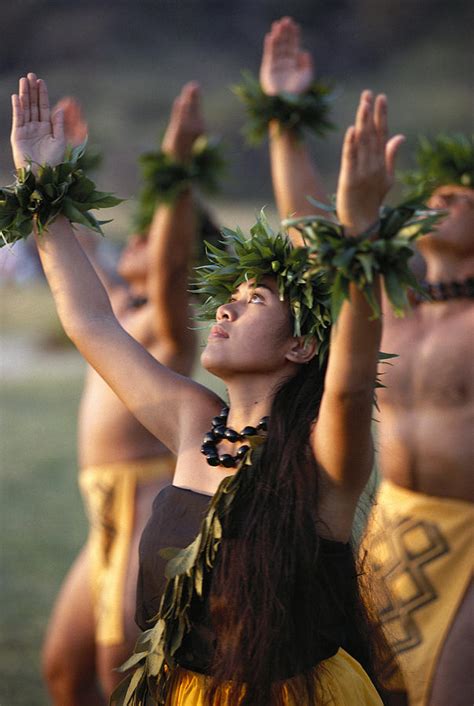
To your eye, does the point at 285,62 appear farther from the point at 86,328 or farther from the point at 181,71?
the point at 181,71

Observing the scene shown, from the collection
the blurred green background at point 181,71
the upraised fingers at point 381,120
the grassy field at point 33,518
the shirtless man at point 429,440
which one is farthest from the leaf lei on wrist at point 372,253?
the blurred green background at point 181,71

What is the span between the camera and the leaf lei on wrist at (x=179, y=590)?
5.87ft

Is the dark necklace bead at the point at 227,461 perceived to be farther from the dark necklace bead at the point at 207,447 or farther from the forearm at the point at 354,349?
the forearm at the point at 354,349

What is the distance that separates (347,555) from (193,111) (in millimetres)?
1890

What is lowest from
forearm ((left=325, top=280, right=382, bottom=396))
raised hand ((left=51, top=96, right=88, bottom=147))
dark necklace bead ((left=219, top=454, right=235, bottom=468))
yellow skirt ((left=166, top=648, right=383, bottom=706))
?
yellow skirt ((left=166, top=648, right=383, bottom=706))

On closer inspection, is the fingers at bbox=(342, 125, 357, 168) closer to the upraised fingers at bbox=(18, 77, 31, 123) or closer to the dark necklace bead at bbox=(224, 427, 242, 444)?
the dark necklace bead at bbox=(224, 427, 242, 444)

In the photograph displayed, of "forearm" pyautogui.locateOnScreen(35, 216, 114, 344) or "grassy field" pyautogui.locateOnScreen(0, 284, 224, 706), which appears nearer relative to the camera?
"forearm" pyautogui.locateOnScreen(35, 216, 114, 344)

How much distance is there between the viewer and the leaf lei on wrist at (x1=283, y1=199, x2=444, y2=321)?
1.58 m

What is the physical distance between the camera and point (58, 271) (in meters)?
2.14

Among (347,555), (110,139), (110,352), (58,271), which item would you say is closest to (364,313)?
(347,555)

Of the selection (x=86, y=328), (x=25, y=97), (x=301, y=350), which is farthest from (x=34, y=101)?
(x=301, y=350)

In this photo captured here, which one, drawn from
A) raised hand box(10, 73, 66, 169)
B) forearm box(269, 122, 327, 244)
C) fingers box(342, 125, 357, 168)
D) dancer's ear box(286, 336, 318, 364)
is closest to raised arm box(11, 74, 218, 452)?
raised hand box(10, 73, 66, 169)

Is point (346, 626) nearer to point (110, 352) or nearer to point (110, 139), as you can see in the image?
point (110, 352)

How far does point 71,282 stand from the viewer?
214 cm
